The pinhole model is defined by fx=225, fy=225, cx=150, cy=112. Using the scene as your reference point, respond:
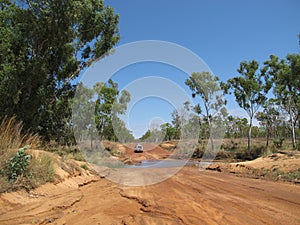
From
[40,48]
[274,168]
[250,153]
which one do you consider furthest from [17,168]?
[250,153]

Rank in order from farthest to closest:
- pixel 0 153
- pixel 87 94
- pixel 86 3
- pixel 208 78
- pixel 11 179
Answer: pixel 208 78
pixel 87 94
pixel 86 3
pixel 0 153
pixel 11 179

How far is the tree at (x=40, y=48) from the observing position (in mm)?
10195

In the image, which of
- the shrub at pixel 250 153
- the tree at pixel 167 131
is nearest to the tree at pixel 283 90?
the shrub at pixel 250 153

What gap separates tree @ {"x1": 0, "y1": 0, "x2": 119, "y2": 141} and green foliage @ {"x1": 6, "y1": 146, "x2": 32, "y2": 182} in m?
5.11

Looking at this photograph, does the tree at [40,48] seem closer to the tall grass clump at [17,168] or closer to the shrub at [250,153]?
the tall grass clump at [17,168]

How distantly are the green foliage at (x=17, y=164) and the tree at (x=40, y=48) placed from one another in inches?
201

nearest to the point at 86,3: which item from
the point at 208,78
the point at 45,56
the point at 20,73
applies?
the point at 45,56

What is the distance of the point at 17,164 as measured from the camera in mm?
5887

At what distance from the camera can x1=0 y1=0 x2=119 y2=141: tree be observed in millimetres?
10195

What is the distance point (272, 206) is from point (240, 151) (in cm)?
2239

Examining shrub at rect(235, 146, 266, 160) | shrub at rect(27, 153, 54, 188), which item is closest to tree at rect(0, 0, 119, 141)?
shrub at rect(27, 153, 54, 188)

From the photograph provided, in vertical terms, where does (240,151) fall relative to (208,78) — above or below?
below

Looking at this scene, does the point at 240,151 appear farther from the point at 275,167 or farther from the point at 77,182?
the point at 77,182

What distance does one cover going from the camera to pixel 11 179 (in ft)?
18.8
